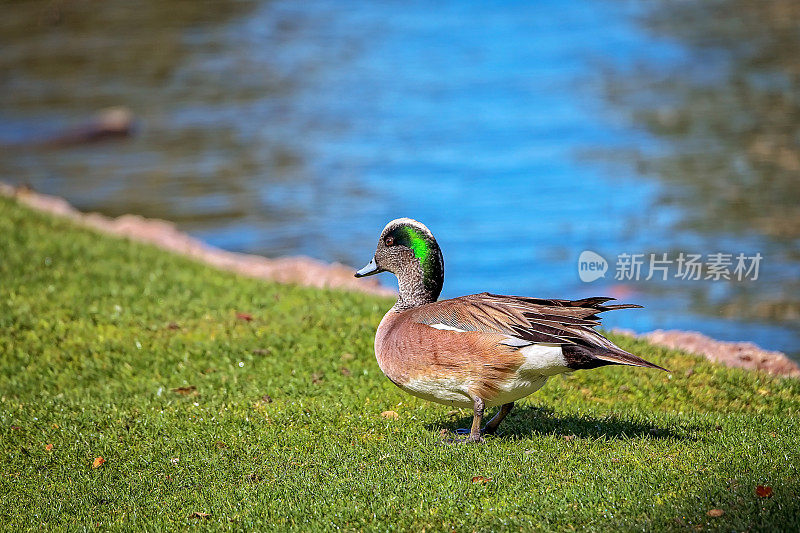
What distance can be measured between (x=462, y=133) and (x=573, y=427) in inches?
789

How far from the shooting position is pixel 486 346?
24.8 ft

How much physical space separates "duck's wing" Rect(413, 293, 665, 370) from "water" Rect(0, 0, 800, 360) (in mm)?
7676

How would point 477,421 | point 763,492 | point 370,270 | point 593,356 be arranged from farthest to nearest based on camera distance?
1. point 370,270
2. point 477,421
3. point 593,356
4. point 763,492

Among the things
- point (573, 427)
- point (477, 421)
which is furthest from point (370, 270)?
point (573, 427)

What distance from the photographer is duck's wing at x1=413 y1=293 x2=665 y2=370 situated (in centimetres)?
712

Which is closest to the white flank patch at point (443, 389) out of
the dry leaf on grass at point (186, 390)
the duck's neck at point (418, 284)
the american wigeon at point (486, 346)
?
the american wigeon at point (486, 346)

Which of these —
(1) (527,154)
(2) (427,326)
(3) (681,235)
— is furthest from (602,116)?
(2) (427,326)

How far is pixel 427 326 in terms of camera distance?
7.90m

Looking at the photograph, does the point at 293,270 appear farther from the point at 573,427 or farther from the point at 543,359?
the point at 543,359

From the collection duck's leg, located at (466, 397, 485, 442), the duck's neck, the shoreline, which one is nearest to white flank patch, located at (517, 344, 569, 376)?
duck's leg, located at (466, 397, 485, 442)

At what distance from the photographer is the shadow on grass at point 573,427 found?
8305mm

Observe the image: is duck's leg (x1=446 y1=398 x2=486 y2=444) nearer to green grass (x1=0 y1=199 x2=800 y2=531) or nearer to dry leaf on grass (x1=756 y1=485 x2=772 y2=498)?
green grass (x1=0 y1=199 x2=800 y2=531)

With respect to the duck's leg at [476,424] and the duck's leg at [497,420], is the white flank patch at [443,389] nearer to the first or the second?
the duck's leg at [476,424]

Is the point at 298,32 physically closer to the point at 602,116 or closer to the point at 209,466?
the point at 602,116
